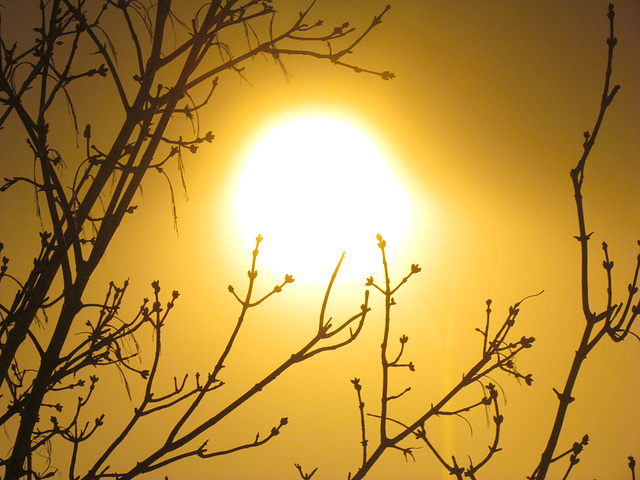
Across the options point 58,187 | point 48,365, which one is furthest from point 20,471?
point 58,187

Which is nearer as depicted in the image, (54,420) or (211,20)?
(211,20)

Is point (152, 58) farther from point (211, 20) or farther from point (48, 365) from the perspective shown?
point (48, 365)

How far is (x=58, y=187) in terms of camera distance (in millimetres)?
739

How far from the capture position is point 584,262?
2.15 ft

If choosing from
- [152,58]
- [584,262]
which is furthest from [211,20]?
[584,262]

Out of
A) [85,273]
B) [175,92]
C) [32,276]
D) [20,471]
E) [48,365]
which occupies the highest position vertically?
[175,92]

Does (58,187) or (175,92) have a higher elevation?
(175,92)

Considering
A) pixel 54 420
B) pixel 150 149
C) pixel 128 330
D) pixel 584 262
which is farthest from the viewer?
pixel 54 420

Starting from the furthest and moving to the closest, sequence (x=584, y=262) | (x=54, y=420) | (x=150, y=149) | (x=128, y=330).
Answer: (x=54, y=420)
(x=128, y=330)
(x=150, y=149)
(x=584, y=262)

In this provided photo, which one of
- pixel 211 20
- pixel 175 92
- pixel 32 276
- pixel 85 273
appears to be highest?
pixel 211 20

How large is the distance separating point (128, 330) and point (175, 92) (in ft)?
1.38

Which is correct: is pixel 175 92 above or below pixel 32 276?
above

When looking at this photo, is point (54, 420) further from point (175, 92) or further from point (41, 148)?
point (175, 92)

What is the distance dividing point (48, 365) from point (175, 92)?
0.45 meters
